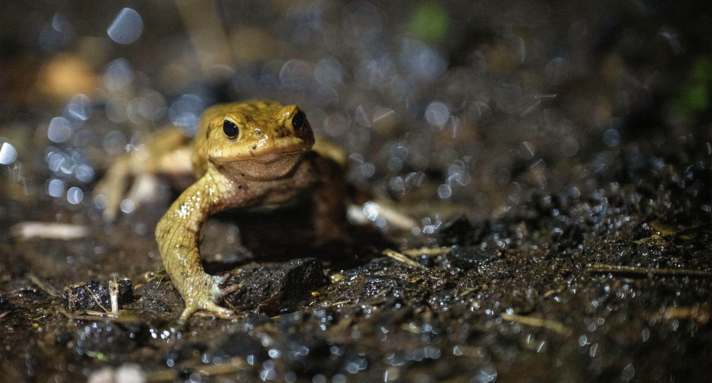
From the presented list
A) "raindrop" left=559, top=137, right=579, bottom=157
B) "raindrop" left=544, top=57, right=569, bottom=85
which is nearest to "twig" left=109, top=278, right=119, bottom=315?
"raindrop" left=559, top=137, right=579, bottom=157

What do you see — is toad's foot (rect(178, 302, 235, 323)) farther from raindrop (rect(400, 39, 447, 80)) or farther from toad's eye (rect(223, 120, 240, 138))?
raindrop (rect(400, 39, 447, 80))

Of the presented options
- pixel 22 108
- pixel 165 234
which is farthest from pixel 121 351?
pixel 22 108

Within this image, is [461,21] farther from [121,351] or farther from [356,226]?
[121,351]

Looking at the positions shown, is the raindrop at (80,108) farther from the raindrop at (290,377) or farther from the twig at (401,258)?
the raindrop at (290,377)

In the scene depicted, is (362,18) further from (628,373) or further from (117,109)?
(628,373)

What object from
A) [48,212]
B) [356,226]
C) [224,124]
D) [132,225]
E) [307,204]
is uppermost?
[224,124]

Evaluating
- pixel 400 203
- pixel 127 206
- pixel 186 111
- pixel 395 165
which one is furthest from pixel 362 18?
pixel 127 206
